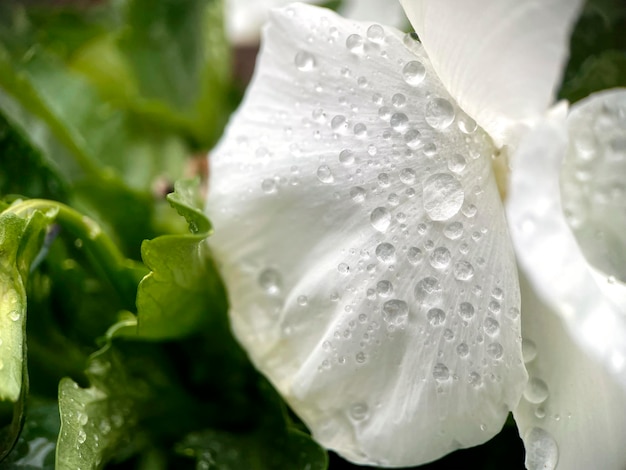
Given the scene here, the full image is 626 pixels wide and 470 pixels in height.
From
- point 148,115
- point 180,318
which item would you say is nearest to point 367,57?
point 180,318

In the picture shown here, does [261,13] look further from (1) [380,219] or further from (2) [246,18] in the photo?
(1) [380,219]

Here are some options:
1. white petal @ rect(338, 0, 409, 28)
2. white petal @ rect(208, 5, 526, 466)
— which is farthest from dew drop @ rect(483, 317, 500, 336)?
white petal @ rect(338, 0, 409, 28)

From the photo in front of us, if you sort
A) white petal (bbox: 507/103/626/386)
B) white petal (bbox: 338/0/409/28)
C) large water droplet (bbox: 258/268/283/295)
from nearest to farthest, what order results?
1. white petal (bbox: 507/103/626/386)
2. large water droplet (bbox: 258/268/283/295)
3. white petal (bbox: 338/0/409/28)

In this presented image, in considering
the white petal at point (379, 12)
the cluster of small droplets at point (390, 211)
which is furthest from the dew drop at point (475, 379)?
the white petal at point (379, 12)

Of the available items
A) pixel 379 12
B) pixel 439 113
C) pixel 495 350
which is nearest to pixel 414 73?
pixel 439 113

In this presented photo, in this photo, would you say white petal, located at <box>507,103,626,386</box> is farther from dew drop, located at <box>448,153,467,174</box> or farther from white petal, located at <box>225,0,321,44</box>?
white petal, located at <box>225,0,321,44</box>
